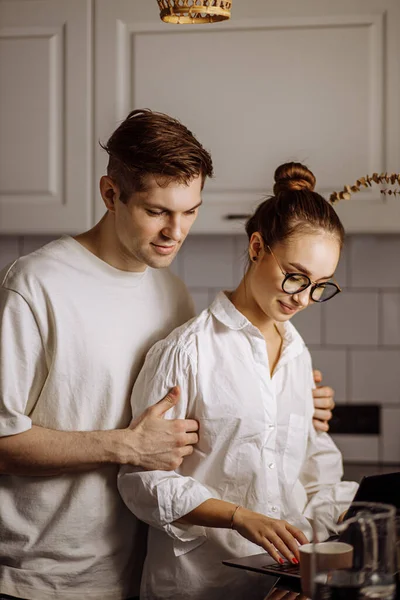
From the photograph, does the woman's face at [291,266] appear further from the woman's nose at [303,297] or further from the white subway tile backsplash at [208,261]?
the white subway tile backsplash at [208,261]

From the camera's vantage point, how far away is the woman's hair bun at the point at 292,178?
4.75 ft

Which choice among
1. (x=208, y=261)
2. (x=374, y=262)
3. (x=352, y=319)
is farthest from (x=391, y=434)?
(x=208, y=261)

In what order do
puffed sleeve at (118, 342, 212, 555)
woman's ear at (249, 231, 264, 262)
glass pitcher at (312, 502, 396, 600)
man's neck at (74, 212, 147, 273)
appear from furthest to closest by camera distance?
1. man's neck at (74, 212, 147, 273)
2. woman's ear at (249, 231, 264, 262)
3. puffed sleeve at (118, 342, 212, 555)
4. glass pitcher at (312, 502, 396, 600)

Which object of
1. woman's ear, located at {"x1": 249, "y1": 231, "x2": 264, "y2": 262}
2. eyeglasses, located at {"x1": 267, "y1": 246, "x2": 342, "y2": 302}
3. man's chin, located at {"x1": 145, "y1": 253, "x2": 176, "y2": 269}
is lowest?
eyeglasses, located at {"x1": 267, "y1": 246, "x2": 342, "y2": 302}

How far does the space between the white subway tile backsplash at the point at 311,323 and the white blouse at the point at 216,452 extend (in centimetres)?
106

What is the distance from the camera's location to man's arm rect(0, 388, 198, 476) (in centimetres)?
135

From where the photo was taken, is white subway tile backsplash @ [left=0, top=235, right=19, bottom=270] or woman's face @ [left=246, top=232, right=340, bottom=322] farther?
white subway tile backsplash @ [left=0, top=235, right=19, bottom=270]

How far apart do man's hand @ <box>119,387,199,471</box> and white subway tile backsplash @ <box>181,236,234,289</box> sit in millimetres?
1223

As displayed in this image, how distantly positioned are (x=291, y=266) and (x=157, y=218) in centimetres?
24

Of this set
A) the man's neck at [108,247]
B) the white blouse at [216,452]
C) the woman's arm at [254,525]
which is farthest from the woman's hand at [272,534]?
the man's neck at [108,247]

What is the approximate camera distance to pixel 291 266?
4.41 ft

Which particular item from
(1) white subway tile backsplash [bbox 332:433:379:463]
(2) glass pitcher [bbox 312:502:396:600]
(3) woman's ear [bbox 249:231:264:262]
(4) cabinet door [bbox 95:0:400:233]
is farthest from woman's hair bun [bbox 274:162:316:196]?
(1) white subway tile backsplash [bbox 332:433:379:463]

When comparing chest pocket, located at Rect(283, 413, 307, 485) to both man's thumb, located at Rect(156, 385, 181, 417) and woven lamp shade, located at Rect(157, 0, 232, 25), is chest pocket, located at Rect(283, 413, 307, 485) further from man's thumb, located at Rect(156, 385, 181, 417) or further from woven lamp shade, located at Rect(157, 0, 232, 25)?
woven lamp shade, located at Rect(157, 0, 232, 25)

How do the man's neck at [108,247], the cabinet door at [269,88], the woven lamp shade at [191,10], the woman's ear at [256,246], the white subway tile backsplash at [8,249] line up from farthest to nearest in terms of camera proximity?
1. the white subway tile backsplash at [8,249]
2. the cabinet door at [269,88]
3. the man's neck at [108,247]
4. the woman's ear at [256,246]
5. the woven lamp shade at [191,10]
